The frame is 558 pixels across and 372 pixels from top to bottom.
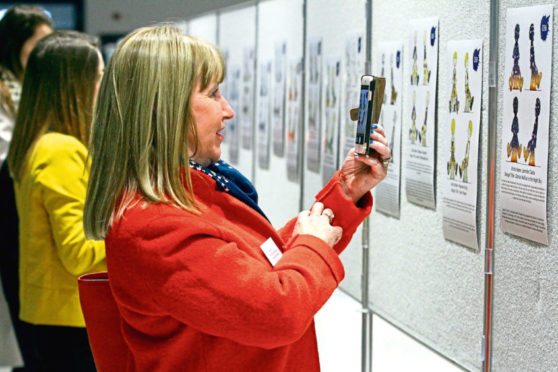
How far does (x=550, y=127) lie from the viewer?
1.83 m

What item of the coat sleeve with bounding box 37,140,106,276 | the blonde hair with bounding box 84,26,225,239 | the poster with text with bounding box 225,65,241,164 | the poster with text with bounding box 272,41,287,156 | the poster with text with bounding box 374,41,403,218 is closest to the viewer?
the blonde hair with bounding box 84,26,225,239

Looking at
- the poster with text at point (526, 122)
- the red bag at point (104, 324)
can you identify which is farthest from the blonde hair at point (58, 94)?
the poster with text at point (526, 122)

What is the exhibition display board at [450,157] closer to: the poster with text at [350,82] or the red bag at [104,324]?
the poster with text at [350,82]

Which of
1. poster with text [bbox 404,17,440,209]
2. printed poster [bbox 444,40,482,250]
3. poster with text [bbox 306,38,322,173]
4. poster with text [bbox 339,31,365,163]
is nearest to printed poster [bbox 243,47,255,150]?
poster with text [bbox 306,38,322,173]

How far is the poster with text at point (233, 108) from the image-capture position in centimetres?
473

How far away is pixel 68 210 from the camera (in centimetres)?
270

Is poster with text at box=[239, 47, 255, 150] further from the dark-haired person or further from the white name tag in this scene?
the white name tag

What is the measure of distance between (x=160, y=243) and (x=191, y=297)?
12 centimetres

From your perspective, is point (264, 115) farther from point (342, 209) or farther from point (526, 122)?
point (526, 122)

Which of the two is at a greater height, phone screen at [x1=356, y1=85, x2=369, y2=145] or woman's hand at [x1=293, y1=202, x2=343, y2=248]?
phone screen at [x1=356, y1=85, x2=369, y2=145]

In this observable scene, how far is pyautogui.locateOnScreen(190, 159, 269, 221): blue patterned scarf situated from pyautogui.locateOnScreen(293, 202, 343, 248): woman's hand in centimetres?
9

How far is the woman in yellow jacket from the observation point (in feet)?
8.89

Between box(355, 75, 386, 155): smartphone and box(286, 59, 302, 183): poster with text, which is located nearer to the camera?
box(355, 75, 386, 155): smartphone

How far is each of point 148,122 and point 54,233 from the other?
1.18 meters
